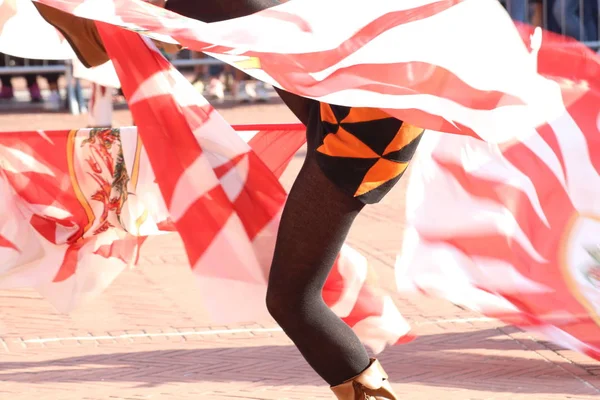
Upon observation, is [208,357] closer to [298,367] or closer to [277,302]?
[298,367]

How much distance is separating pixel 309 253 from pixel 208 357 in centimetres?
171

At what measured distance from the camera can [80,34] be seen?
148 inches

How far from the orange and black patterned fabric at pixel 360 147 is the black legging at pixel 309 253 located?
3 cm

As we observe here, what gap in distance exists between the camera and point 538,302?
4.12 m

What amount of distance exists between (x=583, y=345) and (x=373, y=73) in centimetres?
148

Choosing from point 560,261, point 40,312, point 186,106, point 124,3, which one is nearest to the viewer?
point 124,3

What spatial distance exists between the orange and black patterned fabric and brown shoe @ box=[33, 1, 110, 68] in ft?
2.97

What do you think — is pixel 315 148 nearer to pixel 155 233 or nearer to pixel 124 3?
pixel 124 3

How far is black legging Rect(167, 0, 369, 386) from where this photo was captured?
3178 mm

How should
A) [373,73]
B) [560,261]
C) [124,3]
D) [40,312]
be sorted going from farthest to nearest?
[40,312] → [560,261] → [124,3] → [373,73]

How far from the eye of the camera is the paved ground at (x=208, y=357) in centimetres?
437

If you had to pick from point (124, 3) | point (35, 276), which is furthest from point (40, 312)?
point (124, 3)

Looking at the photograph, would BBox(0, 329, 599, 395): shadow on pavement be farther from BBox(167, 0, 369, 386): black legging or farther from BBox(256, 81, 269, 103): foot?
BBox(256, 81, 269, 103): foot

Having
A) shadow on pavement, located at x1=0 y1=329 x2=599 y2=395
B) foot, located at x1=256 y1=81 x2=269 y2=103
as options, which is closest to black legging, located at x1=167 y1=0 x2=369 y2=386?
shadow on pavement, located at x1=0 y1=329 x2=599 y2=395
